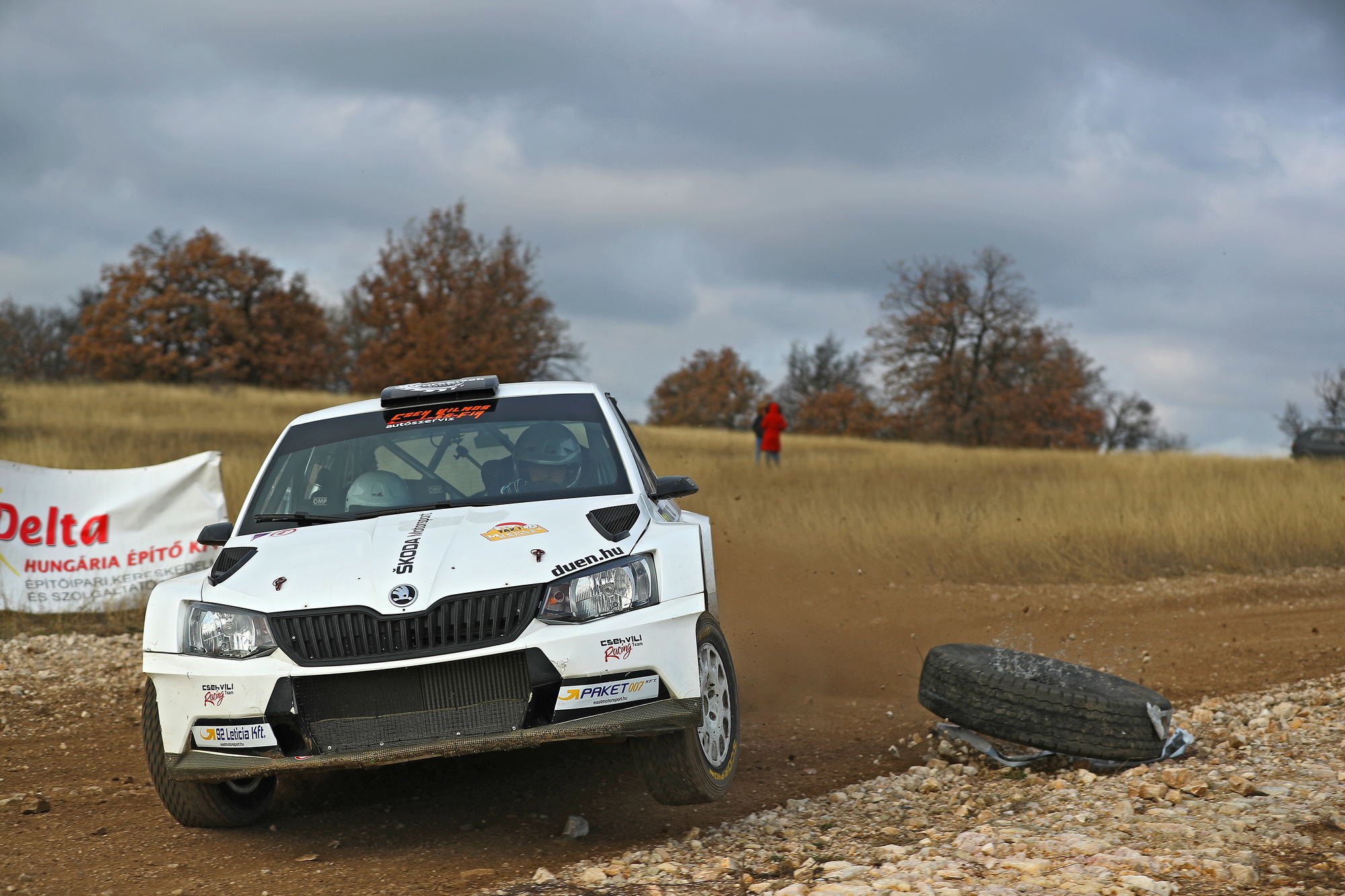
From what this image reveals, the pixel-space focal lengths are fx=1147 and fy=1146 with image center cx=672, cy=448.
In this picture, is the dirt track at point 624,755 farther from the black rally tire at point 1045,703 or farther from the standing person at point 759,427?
the standing person at point 759,427

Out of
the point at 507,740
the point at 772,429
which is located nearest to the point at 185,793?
the point at 507,740

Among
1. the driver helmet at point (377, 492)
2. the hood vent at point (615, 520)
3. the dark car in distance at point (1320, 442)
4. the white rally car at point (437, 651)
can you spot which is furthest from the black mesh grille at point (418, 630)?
the dark car in distance at point (1320, 442)

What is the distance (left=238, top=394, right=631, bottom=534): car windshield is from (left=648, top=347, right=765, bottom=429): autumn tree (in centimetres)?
7649

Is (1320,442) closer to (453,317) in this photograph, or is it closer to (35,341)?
(453,317)

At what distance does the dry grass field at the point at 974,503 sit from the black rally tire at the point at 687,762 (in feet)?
24.2

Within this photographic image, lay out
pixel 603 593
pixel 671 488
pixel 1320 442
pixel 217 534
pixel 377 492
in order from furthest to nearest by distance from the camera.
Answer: pixel 1320 442, pixel 671 488, pixel 377 492, pixel 217 534, pixel 603 593

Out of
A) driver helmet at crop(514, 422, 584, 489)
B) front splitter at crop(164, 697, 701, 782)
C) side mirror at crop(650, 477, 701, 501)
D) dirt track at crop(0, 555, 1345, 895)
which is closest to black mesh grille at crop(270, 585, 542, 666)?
front splitter at crop(164, 697, 701, 782)

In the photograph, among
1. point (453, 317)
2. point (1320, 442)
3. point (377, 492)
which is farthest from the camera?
point (453, 317)

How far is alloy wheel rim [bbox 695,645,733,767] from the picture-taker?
426 cm

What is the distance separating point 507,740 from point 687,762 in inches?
26.0

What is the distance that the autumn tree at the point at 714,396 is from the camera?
8450 centimetres

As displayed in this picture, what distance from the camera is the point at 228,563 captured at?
453cm

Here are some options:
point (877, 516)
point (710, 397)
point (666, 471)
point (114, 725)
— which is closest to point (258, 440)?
point (666, 471)

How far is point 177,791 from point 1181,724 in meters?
4.93
